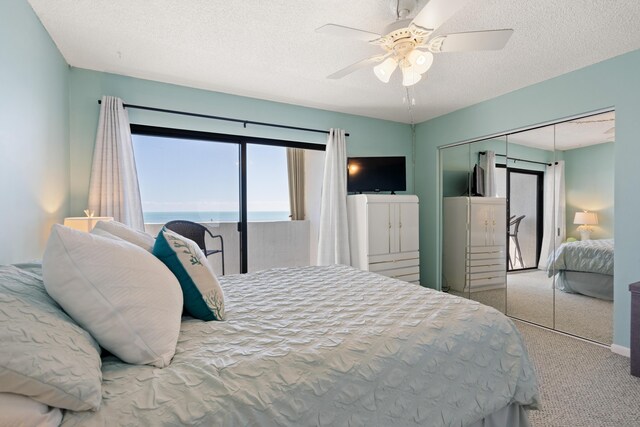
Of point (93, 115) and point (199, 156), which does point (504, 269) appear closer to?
point (199, 156)

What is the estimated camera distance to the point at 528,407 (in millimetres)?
1538

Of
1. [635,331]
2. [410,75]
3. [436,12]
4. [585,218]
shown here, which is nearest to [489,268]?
[585,218]

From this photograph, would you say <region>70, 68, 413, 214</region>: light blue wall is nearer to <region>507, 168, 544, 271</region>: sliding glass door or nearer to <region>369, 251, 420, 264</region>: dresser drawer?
<region>369, 251, 420, 264</region>: dresser drawer

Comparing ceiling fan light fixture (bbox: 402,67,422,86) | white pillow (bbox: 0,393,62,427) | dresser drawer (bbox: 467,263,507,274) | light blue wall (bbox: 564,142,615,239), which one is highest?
ceiling fan light fixture (bbox: 402,67,422,86)

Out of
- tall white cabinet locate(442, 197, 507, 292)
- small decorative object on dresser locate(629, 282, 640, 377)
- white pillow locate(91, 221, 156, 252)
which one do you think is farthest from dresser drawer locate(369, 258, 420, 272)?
white pillow locate(91, 221, 156, 252)

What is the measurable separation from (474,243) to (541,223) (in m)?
0.85

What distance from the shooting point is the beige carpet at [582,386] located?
1872 mm

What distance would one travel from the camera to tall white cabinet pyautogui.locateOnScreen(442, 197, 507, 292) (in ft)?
12.7

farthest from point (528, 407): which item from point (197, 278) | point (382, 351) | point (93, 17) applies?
point (93, 17)

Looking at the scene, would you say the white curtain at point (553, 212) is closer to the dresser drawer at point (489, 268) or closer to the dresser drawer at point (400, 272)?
the dresser drawer at point (489, 268)

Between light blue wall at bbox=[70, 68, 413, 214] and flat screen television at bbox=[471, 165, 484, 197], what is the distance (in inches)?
46.0

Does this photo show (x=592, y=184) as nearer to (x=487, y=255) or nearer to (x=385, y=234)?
(x=487, y=255)

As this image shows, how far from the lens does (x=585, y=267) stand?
3107mm

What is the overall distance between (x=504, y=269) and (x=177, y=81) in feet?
13.7
